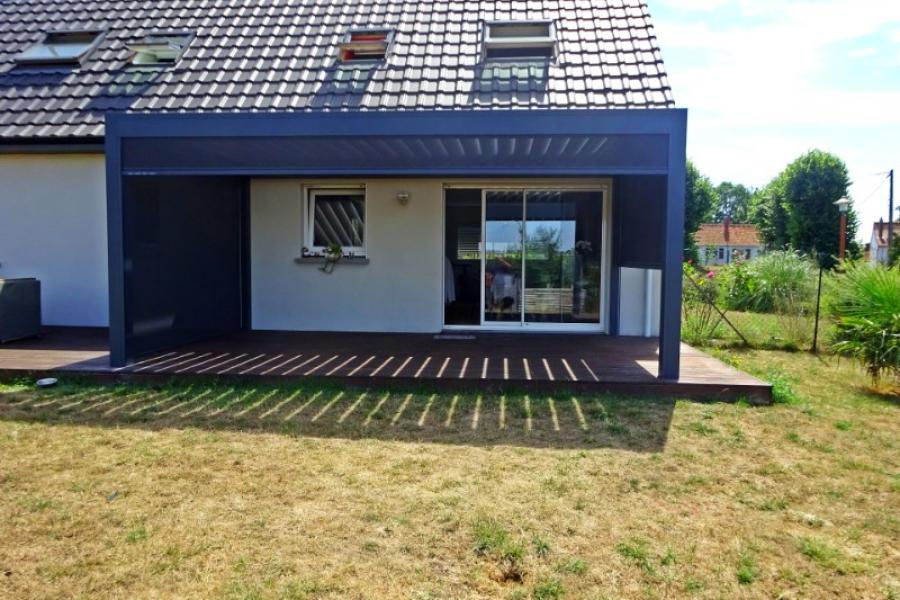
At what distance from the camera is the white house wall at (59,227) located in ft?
27.0

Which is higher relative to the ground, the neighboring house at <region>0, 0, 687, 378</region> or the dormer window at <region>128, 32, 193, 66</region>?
the dormer window at <region>128, 32, 193, 66</region>

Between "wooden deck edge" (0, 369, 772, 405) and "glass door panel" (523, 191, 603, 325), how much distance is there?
11.7 ft

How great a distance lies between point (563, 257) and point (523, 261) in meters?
0.59

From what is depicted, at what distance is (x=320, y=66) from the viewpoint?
865 cm

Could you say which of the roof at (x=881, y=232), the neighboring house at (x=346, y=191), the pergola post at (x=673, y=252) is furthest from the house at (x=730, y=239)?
the pergola post at (x=673, y=252)

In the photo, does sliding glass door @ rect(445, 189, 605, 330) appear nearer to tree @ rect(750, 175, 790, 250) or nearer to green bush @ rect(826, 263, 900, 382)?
green bush @ rect(826, 263, 900, 382)

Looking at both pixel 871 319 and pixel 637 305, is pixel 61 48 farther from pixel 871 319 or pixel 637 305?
pixel 871 319

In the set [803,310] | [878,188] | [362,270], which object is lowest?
[803,310]

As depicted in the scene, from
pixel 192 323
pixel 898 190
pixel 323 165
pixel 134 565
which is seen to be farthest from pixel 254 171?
pixel 898 190

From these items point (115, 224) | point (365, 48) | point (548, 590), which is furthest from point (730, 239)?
point (548, 590)

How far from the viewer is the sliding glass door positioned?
8836mm

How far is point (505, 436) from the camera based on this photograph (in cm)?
437

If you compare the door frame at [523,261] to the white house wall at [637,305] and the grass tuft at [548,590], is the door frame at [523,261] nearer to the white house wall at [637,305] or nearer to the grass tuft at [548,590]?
the white house wall at [637,305]

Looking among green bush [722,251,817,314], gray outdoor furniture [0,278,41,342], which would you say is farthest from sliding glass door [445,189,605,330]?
green bush [722,251,817,314]
